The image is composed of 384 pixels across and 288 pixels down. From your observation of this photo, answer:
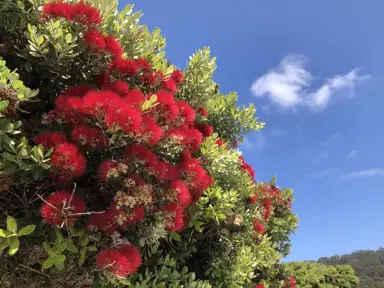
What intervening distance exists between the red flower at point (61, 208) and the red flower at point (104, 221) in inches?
4.8

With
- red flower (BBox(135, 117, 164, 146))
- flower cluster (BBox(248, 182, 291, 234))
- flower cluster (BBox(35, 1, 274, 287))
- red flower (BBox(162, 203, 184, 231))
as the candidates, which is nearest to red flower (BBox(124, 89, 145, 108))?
flower cluster (BBox(35, 1, 274, 287))

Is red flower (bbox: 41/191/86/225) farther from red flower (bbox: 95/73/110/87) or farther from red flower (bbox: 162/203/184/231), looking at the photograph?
red flower (bbox: 95/73/110/87)

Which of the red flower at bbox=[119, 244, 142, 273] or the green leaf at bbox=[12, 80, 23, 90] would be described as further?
the red flower at bbox=[119, 244, 142, 273]

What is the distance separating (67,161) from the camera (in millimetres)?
1948

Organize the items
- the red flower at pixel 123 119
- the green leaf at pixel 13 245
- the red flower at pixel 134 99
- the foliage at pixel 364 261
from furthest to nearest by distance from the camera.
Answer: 1. the foliage at pixel 364 261
2. the red flower at pixel 134 99
3. the red flower at pixel 123 119
4. the green leaf at pixel 13 245

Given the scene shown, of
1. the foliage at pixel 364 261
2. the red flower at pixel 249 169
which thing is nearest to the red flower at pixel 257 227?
the red flower at pixel 249 169

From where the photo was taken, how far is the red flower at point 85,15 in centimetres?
242

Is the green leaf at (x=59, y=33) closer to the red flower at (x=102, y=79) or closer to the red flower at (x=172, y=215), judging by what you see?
the red flower at (x=102, y=79)

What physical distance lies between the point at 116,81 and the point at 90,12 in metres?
0.51

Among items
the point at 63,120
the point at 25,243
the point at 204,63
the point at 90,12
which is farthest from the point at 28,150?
the point at 204,63

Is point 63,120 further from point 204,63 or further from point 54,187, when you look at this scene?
point 204,63

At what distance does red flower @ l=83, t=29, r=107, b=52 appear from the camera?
244cm

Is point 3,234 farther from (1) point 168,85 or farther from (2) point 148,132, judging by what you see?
(1) point 168,85

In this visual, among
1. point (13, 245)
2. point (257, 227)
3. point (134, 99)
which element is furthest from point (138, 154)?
point (257, 227)
